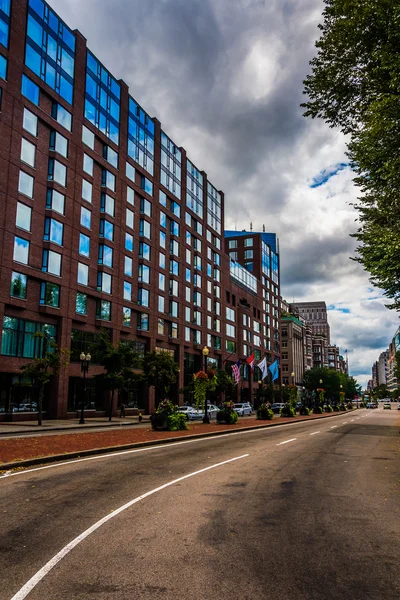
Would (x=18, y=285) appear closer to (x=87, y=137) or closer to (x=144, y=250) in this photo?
(x=87, y=137)

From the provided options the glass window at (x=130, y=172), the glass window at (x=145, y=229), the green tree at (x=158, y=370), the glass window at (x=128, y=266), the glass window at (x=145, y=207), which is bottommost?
the green tree at (x=158, y=370)

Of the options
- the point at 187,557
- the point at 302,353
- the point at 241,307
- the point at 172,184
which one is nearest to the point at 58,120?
the point at 172,184

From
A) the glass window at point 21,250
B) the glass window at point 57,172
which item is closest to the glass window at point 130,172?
the glass window at point 57,172

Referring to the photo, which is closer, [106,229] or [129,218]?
[106,229]

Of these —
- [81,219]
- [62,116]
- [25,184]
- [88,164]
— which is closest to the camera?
[25,184]

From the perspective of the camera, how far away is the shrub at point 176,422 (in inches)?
985

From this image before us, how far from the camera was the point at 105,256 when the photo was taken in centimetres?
4656

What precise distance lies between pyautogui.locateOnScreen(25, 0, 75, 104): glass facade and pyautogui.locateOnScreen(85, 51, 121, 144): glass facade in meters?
2.66

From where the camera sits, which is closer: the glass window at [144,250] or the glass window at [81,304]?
the glass window at [81,304]

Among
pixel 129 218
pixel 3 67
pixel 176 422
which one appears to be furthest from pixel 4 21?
pixel 176 422

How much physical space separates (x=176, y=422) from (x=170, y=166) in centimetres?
4407

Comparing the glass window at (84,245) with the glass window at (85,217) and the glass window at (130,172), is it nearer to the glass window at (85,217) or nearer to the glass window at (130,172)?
the glass window at (85,217)

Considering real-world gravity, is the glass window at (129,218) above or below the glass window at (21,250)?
above

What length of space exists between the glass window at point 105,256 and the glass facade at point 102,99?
471 inches
